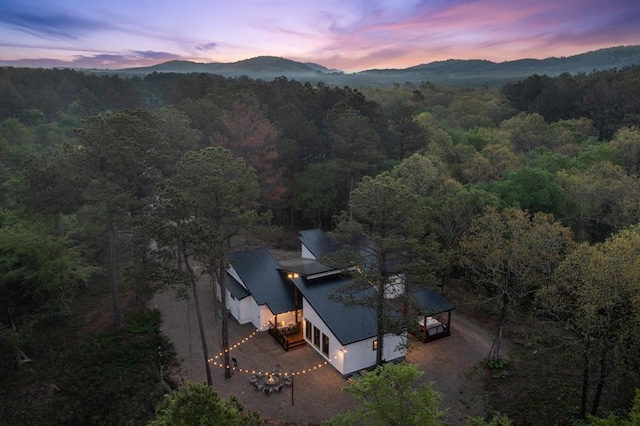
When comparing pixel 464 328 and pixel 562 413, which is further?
pixel 464 328

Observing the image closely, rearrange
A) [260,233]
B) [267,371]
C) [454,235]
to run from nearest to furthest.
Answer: [260,233]
[267,371]
[454,235]

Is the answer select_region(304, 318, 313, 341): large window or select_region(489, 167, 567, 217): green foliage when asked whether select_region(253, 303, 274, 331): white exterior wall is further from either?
select_region(489, 167, 567, 217): green foliage

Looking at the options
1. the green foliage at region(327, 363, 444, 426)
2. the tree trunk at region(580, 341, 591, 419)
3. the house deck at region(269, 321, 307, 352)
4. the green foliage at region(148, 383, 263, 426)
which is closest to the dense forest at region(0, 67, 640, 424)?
the tree trunk at region(580, 341, 591, 419)

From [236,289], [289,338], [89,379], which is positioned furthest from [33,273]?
[289,338]

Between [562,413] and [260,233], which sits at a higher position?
[260,233]

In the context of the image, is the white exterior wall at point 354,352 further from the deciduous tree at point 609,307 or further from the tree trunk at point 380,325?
the deciduous tree at point 609,307

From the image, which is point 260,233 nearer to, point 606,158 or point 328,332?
point 328,332

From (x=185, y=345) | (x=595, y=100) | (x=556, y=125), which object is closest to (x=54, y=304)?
(x=185, y=345)

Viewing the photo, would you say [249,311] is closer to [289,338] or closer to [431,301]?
[289,338]
